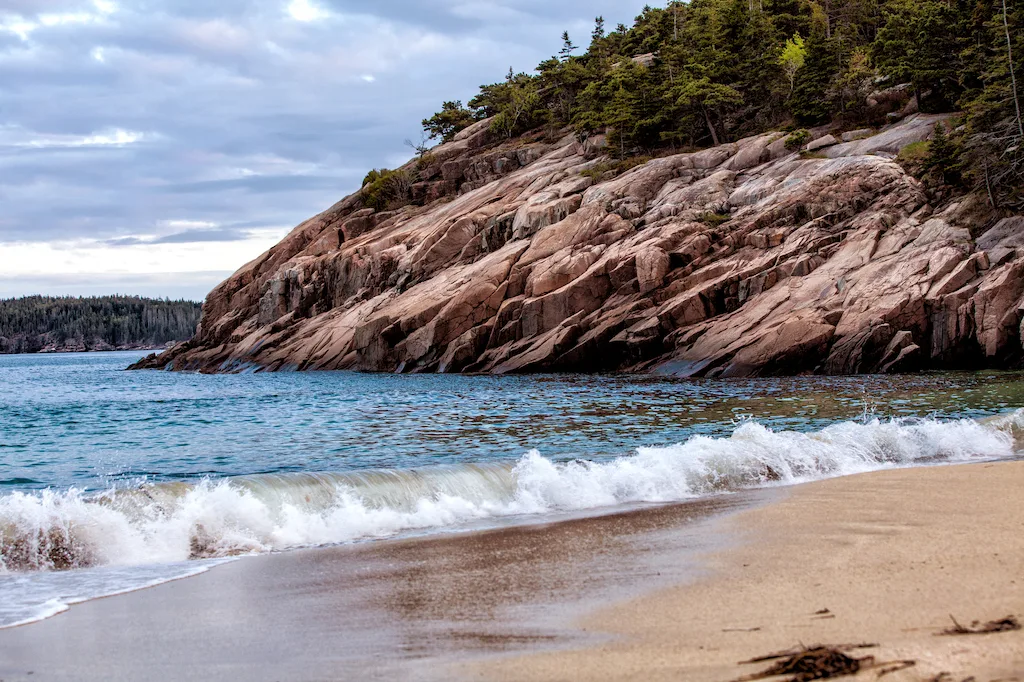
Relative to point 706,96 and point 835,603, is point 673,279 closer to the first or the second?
point 706,96

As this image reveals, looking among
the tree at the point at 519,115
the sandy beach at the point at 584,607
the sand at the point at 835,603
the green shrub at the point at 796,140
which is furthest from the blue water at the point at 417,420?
the tree at the point at 519,115

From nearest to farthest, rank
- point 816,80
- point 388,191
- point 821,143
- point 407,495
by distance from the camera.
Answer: point 407,495, point 821,143, point 816,80, point 388,191

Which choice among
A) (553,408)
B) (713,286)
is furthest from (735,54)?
(553,408)

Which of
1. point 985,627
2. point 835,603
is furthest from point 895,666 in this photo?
point 835,603

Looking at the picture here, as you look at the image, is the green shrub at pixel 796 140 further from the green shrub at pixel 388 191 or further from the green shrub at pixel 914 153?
the green shrub at pixel 388 191

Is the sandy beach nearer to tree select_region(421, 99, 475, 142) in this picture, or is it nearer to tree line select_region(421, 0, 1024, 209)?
tree line select_region(421, 0, 1024, 209)

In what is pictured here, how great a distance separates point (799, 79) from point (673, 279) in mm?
24951

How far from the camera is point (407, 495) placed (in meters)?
12.8

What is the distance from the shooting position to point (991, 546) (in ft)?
24.2

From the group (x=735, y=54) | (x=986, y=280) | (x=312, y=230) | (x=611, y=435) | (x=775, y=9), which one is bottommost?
(x=611, y=435)

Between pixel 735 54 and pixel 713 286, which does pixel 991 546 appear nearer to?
pixel 713 286

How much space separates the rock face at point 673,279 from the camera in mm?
34906

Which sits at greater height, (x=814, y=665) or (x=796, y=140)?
Result: (x=796, y=140)

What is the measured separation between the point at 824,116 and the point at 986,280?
28.7 meters
